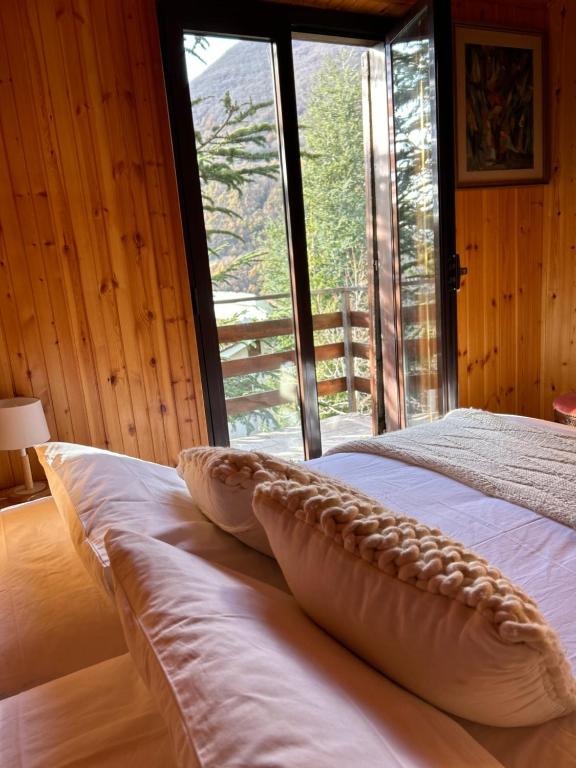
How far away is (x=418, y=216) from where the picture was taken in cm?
309

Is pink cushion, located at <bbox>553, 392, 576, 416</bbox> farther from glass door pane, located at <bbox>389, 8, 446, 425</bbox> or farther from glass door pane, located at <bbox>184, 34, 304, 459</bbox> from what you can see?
glass door pane, located at <bbox>184, 34, 304, 459</bbox>

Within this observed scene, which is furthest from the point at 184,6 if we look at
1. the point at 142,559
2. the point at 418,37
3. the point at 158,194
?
the point at 142,559

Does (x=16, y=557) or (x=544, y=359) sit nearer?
(x=16, y=557)

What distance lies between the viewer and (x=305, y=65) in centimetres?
359

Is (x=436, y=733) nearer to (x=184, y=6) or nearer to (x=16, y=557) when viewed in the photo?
(x=16, y=557)

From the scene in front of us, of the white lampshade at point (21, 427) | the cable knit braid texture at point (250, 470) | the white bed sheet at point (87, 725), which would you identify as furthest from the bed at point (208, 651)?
the white lampshade at point (21, 427)

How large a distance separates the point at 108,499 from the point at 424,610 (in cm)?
77

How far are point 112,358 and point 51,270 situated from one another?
0.45m

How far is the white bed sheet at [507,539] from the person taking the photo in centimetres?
72

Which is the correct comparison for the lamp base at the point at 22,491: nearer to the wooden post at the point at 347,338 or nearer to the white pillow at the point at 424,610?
the white pillow at the point at 424,610

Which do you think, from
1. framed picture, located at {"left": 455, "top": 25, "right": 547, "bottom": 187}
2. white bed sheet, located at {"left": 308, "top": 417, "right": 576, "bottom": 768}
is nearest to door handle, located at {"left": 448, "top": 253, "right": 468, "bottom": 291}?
framed picture, located at {"left": 455, "top": 25, "right": 547, "bottom": 187}

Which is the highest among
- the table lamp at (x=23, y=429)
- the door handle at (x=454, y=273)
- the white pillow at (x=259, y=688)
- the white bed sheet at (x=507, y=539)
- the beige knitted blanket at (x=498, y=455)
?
the door handle at (x=454, y=273)

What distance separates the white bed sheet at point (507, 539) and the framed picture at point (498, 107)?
84.0 inches

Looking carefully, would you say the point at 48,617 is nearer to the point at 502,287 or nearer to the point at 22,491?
the point at 22,491
